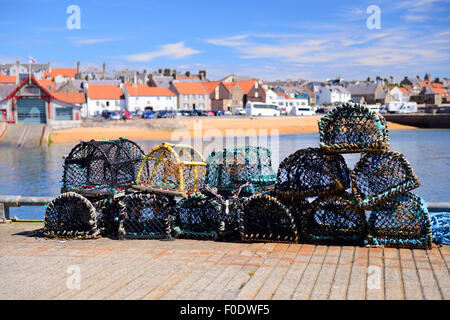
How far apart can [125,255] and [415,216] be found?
3.62 metres

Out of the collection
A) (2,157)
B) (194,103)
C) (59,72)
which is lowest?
(2,157)

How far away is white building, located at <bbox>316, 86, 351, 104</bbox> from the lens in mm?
115562

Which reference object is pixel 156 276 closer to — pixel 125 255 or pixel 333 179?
pixel 125 255

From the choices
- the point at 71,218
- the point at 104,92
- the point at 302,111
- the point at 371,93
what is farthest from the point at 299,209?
the point at 371,93

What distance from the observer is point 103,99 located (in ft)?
259

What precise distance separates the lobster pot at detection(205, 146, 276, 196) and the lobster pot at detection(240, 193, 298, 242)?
0.82m

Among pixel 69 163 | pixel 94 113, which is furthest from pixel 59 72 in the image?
pixel 69 163

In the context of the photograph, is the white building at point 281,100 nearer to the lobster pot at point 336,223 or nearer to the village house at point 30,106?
the village house at point 30,106

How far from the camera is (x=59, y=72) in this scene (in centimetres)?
12538

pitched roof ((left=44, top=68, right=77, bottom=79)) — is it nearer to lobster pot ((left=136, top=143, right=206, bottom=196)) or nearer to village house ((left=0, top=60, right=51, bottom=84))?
village house ((left=0, top=60, right=51, bottom=84))

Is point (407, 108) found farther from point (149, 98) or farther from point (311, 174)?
point (311, 174)

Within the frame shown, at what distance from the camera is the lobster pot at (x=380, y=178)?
600 cm

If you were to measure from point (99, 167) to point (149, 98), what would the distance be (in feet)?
246

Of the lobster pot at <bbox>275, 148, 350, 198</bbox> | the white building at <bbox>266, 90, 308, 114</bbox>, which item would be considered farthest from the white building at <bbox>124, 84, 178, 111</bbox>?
the lobster pot at <bbox>275, 148, 350, 198</bbox>
